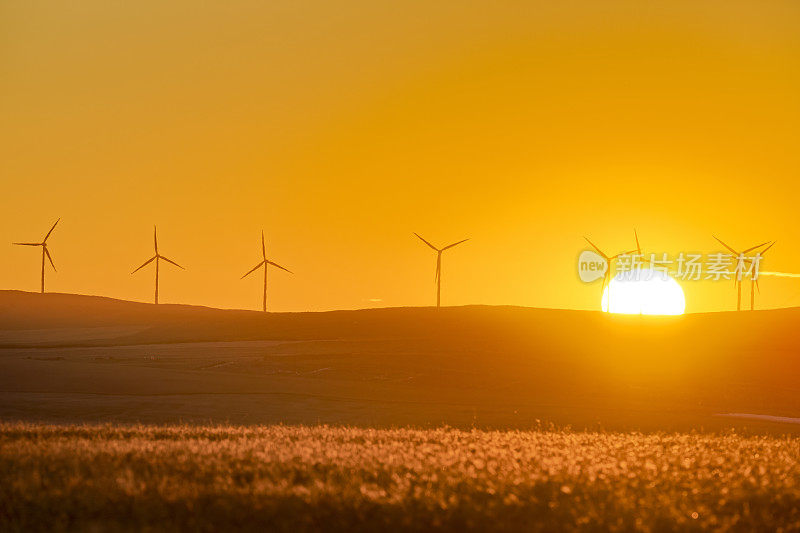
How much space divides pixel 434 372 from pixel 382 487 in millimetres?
52016

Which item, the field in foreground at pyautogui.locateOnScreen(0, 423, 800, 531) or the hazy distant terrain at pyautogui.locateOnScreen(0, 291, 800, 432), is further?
the hazy distant terrain at pyautogui.locateOnScreen(0, 291, 800, 432)

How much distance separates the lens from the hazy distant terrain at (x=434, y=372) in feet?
144

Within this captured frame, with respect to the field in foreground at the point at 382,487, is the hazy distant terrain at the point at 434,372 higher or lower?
lower

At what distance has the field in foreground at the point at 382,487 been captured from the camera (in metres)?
12.4

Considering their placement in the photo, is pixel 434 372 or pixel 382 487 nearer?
pixel 382 487

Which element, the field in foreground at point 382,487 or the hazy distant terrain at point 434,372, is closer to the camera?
the field in foreground at point 382,487

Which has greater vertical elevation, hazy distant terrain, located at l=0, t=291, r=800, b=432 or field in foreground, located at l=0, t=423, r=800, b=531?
field in foreground, located at l=0, t=423, r=800, b=531

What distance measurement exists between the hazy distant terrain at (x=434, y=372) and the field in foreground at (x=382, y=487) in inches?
784

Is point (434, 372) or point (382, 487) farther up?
point (382, 487)

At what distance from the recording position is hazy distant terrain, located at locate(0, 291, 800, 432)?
43.9m

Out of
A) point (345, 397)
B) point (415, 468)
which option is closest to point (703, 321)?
point (345, 397)

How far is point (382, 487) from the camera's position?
14031mm

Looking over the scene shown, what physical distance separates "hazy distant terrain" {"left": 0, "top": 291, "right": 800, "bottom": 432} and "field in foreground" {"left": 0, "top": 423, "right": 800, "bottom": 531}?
19923 millimetres

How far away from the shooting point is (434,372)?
2594 inches
